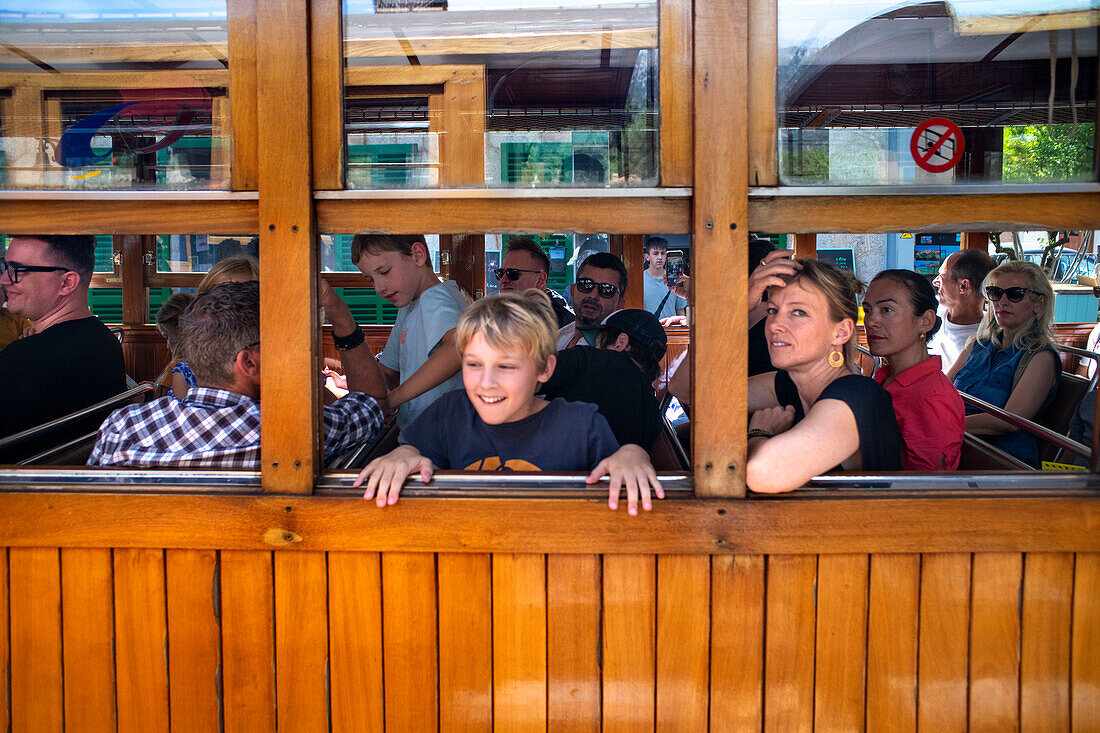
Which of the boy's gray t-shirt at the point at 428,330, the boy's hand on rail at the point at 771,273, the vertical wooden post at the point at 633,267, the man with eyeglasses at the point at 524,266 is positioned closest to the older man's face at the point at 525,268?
the man with eyeglasses at the point at 524,266

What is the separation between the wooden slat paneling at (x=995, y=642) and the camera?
171cm

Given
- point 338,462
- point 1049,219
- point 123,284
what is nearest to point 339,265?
point 123,284

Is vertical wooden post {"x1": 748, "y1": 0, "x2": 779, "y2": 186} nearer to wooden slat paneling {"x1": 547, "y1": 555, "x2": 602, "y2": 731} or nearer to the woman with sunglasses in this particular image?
wooden slat paneling {"x1": 547, "y1": 555, "x2": 602, "y2": 731}

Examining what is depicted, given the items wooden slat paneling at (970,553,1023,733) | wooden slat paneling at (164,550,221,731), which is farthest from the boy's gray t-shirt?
wooden slat paneling at (970,553,1023,733)

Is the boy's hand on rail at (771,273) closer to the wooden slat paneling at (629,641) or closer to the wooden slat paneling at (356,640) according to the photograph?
the wooden slat paneling at (629,641)

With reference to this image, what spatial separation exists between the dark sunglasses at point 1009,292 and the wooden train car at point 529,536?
1.95m

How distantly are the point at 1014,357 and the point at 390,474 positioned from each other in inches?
113

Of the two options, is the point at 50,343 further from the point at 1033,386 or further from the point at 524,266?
the point at 1033,386

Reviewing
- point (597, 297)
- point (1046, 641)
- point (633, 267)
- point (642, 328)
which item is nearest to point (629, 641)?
point (1046, 641)

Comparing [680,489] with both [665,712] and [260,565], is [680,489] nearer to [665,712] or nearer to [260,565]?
[665,712]

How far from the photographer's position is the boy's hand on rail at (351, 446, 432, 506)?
5.62 ft

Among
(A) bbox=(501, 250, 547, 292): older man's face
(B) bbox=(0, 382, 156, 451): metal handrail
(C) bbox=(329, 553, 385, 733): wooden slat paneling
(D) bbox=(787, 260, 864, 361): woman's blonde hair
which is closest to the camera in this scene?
(C) bbox=(329, 553, 385, 733): wooden slat paneling

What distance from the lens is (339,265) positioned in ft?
19.2

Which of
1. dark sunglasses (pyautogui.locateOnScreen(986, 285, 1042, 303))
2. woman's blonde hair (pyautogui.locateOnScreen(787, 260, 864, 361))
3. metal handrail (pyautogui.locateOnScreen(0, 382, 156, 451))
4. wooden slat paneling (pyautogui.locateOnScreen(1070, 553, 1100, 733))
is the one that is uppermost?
dark sunglasses (pyautogui.locateOnScreen(986, 285, 1042, 303))
